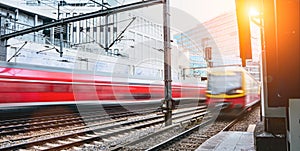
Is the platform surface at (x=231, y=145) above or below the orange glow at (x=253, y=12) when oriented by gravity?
below

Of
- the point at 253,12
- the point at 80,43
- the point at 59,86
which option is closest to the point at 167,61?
the point at 59,86

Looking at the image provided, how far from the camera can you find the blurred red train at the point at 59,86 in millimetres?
8789

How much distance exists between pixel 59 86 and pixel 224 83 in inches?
253

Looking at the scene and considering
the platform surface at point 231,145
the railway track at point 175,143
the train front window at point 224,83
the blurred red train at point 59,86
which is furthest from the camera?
the train front window at point 224,83

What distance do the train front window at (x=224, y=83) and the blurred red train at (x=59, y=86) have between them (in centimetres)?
461

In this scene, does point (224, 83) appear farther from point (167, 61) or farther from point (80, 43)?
point (80, 43)

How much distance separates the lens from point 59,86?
10.4 metres

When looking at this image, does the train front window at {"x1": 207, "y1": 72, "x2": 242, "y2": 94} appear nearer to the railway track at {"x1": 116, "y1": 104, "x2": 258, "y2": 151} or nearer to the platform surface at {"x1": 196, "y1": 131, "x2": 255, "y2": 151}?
the railway track at {"x1": 116, "y1": 104, "x2": 258, "y2": 151}

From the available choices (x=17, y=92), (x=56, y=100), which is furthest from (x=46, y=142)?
(x=56, y=100)

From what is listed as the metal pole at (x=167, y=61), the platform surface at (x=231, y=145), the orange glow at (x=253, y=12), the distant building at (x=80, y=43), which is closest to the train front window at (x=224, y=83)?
the metal pole at (x=167, y=61)

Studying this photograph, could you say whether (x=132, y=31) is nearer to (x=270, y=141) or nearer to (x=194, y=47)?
(x=194, y=47)

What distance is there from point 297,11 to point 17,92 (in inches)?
368

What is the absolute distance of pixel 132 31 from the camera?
30344 mm

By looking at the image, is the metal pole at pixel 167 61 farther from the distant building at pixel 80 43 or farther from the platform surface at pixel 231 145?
the distant building at pixel 80 43
